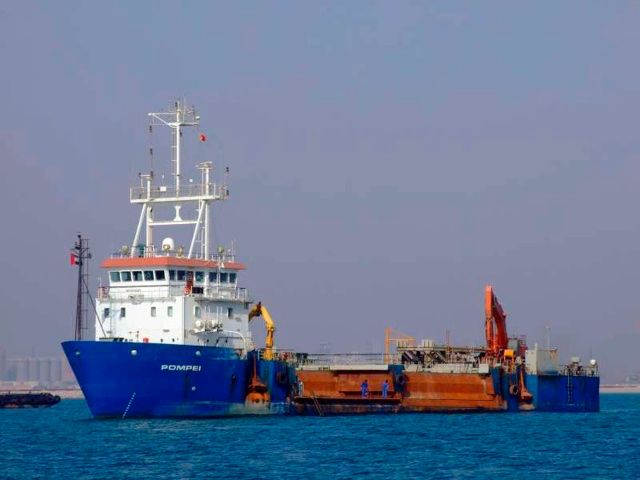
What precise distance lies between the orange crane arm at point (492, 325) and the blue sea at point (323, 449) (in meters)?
9.91

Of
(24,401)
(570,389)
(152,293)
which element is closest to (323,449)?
(152,293)

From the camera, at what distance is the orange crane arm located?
79375mm

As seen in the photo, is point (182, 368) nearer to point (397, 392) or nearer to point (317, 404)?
point (317, 404)

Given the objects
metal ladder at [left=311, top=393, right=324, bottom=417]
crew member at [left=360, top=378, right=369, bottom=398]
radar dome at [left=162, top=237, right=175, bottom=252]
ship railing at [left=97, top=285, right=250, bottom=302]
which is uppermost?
radar dome at [left=162, top=237, right=175, bottom=252]

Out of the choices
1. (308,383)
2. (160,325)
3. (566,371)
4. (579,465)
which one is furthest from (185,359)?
(566,371)

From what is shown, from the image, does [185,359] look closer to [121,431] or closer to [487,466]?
[121,431]

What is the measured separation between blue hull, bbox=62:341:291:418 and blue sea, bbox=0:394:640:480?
2.57ft

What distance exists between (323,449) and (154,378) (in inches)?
468

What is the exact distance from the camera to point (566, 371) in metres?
82.4

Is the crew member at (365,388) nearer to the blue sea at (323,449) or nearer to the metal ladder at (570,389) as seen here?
the blue sea at (323,449)

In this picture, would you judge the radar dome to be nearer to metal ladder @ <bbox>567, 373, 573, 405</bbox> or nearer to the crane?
the crane

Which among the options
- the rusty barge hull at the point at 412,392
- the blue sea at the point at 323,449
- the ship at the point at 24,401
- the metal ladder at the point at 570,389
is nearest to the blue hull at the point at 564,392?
the metal ladder at the point at 570,389

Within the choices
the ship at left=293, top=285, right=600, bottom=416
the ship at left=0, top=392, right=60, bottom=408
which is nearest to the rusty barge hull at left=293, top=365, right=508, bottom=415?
the ship at left=293, top=285, right=600, bottom=416

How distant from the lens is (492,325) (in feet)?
261
